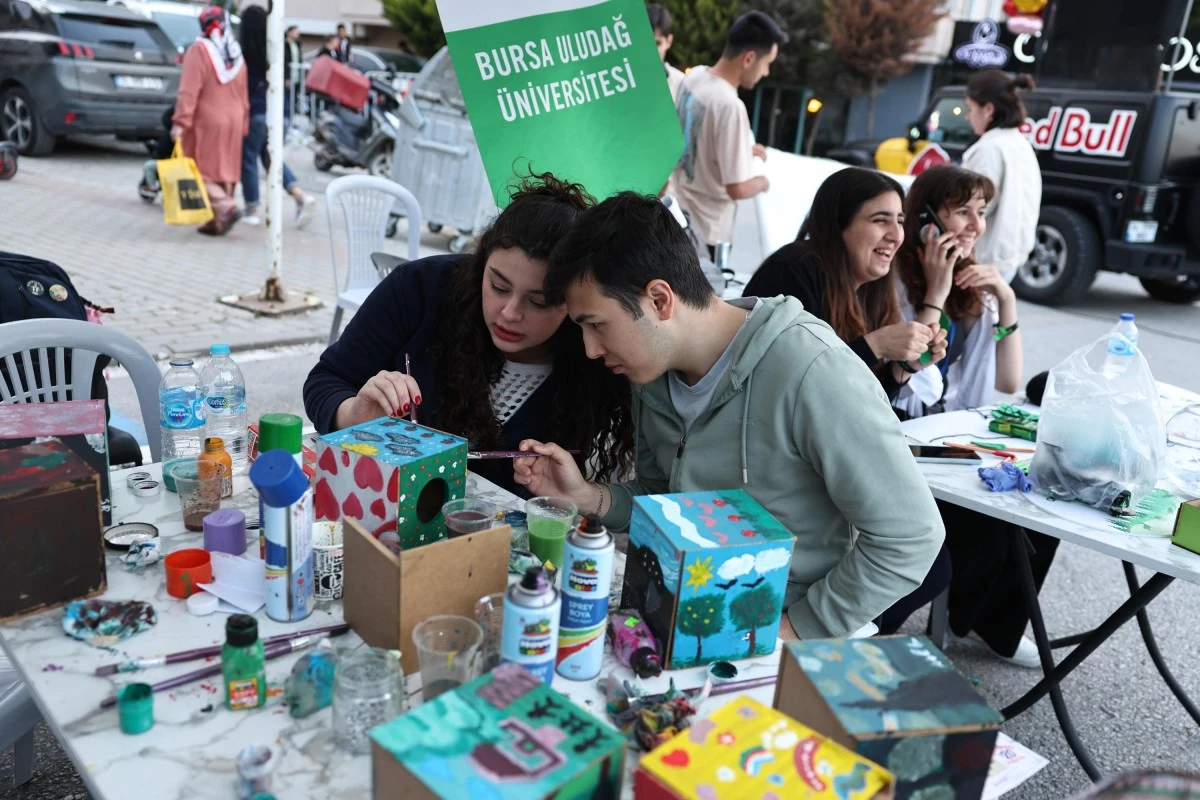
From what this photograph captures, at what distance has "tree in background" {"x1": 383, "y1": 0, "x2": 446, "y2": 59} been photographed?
21531mm

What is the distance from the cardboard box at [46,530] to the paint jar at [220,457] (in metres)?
0.32

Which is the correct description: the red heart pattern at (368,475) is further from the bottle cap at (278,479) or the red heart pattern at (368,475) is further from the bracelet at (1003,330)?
the bracelet at (1003,330)

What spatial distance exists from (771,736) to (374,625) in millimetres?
615

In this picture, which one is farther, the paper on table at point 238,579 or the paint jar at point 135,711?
the paper on table at point 238,579

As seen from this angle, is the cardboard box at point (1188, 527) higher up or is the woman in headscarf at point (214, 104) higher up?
the woman in headscarf at point (214, 104)

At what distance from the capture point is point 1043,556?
306 cm

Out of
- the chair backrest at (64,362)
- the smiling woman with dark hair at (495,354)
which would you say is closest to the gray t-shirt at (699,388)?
the smiling woman with dark hair at (495,354)

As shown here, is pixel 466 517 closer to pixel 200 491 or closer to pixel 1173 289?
pixel 200 491

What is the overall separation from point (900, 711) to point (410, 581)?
0.65 metres

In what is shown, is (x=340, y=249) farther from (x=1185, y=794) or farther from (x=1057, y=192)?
(x=1185, y=794)

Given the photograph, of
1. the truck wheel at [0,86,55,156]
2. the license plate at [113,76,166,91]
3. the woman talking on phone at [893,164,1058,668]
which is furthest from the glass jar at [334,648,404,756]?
the truck wheel at [0,86,55,156]

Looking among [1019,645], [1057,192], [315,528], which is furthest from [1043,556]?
[1057,192]

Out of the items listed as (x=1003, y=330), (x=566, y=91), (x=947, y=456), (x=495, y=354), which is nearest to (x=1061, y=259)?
(x=1003, y=330)

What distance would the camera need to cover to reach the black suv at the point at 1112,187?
7.20 metres
